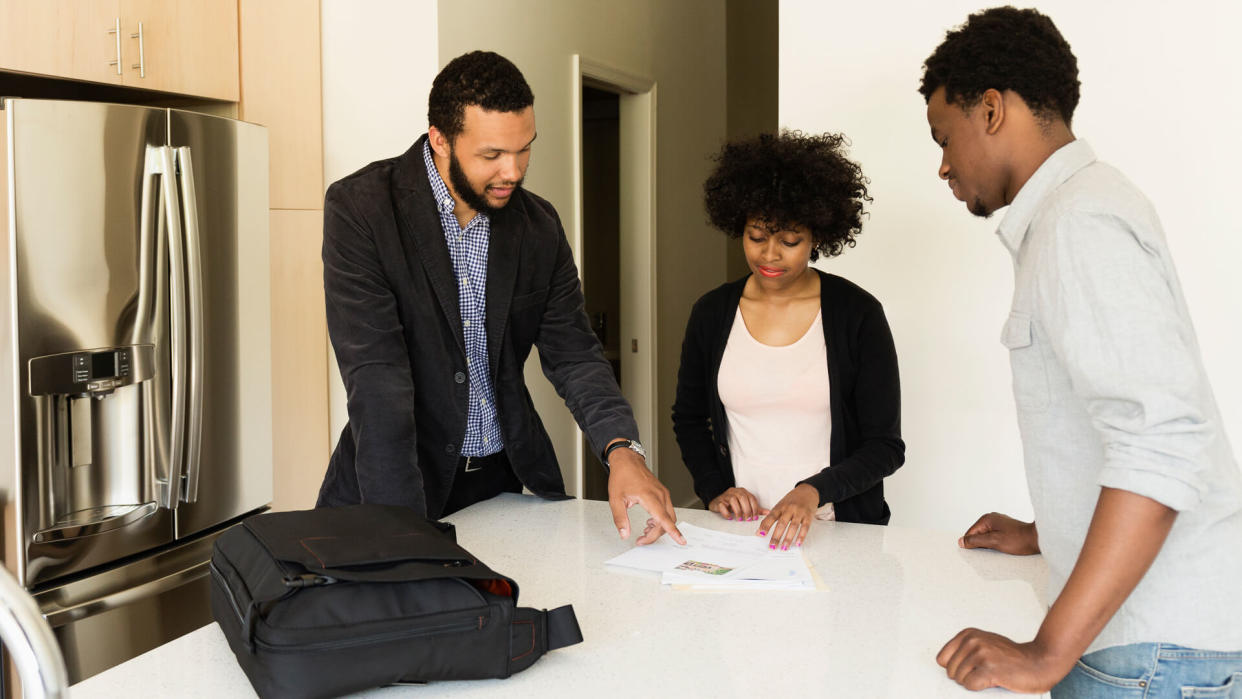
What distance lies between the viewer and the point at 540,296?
81.5 inches

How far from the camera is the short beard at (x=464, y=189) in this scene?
191cm

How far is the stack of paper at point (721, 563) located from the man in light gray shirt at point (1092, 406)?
356 millimetres

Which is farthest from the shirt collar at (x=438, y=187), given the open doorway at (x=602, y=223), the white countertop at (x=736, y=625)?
the open doorway at (x=602, y=223)

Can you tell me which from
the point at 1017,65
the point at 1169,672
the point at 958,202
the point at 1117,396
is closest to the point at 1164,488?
the point at 1117,396

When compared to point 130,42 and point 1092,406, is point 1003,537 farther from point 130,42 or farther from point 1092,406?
point 130,42

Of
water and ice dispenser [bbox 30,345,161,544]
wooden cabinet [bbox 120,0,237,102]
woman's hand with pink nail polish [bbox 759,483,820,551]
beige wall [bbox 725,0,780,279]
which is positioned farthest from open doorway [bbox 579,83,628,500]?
woman's hand with pink nail polish [bbox 759,483,820,551]

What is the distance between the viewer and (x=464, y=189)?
1.93m

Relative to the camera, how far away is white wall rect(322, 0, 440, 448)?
3088 mm

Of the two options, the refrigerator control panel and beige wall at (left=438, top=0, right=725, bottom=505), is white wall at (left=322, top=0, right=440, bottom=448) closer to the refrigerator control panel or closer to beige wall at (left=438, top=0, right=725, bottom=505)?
beige wall at (left=438, top=0, right=725, bottom=505)

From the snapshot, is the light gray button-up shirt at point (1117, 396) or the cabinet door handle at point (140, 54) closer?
the light gray button-up shirt at point (1117, 396)

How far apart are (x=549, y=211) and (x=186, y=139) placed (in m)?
1.12

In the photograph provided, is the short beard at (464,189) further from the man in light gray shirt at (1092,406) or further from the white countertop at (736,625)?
the man in light gray shirt at (1092,406)

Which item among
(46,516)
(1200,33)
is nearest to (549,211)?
(46,516)

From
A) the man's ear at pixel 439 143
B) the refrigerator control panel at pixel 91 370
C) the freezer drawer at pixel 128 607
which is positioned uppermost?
the man's ear at pixel 439 143
